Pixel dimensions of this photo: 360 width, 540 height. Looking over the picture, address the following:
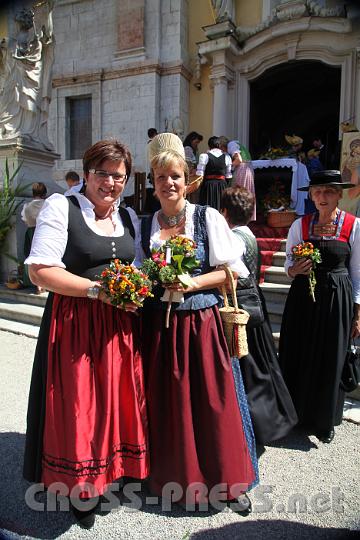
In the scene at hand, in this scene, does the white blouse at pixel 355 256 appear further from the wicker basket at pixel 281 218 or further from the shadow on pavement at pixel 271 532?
the wicker basket at pixel 281 218

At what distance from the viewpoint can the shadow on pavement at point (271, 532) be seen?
1.98m

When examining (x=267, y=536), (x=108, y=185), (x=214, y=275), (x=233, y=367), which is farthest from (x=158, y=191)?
(x=267, y=536)

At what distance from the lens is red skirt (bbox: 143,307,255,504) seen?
2033 mm

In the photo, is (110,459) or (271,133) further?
(271,133)

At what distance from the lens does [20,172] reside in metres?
7.10

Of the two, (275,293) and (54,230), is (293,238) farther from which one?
(275,293)

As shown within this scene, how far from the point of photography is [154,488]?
7.07ft

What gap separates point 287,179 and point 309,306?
236 inches

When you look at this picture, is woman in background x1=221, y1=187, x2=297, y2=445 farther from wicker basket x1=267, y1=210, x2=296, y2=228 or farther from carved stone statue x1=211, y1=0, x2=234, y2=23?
carved stone statue x1=211, y1=0, x2=234, y2=23

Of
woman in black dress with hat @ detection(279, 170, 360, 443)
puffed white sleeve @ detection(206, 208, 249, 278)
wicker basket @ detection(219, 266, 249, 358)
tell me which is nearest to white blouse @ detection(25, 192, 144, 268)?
puffed white sleeve @ detection(206, 208, 249, 278)

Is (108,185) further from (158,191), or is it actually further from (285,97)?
(285,97)

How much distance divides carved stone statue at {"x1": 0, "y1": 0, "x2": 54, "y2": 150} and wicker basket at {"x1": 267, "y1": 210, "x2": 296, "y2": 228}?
4.49 m

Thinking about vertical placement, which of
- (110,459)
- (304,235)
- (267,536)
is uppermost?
(304,235)

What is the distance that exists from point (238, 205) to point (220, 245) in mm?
632
